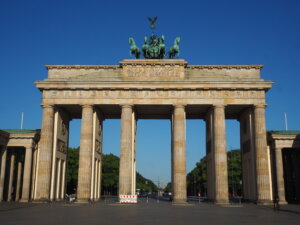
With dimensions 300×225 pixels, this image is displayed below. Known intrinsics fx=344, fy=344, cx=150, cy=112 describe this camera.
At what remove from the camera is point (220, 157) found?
43.7 m

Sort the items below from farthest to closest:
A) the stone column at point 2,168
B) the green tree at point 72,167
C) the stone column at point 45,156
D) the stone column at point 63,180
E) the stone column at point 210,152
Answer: the green tree at point 72,167, the stone column at point 63,180, the stone column at point 210,152, the stone column at point 2,168, the stone column at point 45,156

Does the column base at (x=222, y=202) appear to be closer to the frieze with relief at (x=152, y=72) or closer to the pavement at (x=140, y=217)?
the pavement at (x=140, y=217)

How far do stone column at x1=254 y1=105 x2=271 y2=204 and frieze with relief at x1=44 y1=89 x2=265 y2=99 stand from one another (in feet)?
8.46

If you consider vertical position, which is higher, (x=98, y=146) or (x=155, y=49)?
(x=155, y=49)

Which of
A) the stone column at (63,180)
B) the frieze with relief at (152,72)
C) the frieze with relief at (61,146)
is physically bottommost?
the stone column at (63,180)

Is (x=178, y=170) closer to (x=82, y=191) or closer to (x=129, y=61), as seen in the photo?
(x=82, y=191)

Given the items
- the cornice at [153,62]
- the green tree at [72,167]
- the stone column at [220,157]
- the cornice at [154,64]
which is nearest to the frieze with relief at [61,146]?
the cornice at [154,64]

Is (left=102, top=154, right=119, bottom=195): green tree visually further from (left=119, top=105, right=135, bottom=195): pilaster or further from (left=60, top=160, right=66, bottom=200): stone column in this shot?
(left=119, top=105, right=135, bottom=195): pilaster

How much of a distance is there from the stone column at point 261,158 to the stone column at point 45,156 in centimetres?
2647

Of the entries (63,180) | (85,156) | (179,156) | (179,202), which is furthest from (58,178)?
(179,202)

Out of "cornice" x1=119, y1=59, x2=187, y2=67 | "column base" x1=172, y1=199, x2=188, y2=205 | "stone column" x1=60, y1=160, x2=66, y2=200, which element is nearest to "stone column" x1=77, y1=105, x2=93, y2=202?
"stone column" x1=60, y1=160, x2=66, y2=200

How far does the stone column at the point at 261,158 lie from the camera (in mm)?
42438

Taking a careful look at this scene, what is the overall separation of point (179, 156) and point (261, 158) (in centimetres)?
1028

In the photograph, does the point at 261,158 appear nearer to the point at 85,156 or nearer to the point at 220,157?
the point at 220,157
